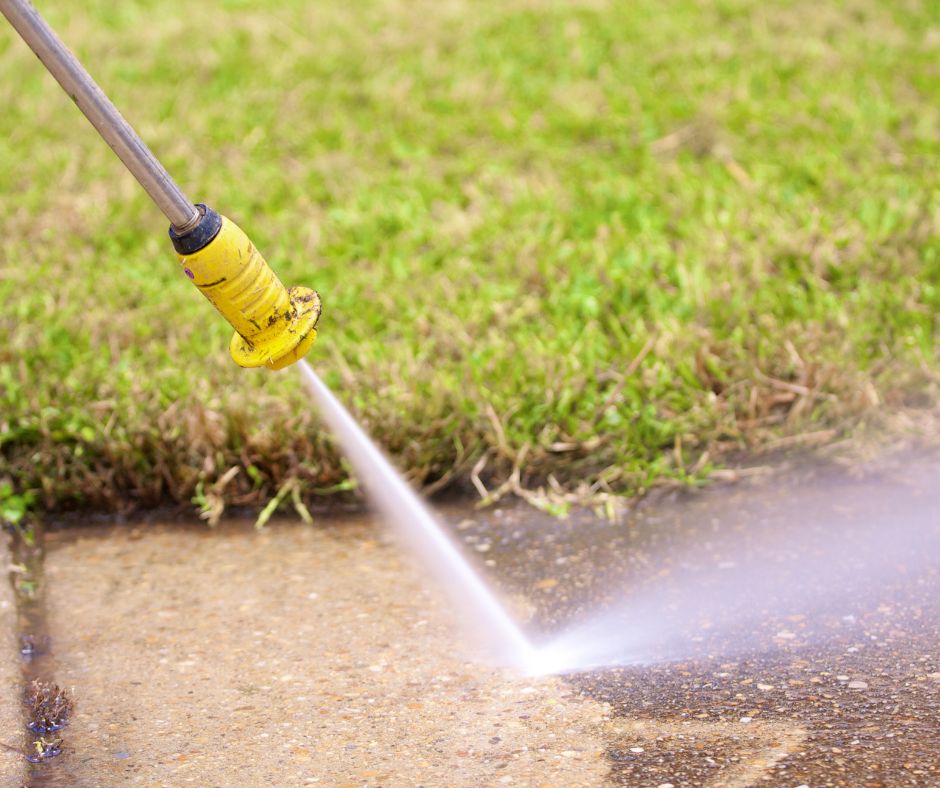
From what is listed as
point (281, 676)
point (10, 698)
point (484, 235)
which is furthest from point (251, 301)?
Answer: point (484, 235)

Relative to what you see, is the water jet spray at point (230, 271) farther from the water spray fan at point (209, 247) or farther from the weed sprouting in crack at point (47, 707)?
the weed sprouting in crack at point (47, 707)

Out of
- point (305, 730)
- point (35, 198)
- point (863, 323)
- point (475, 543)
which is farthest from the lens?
point (35, 198)

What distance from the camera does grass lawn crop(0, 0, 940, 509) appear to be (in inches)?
106

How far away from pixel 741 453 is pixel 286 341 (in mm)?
1168

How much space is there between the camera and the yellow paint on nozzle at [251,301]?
6.15 ft

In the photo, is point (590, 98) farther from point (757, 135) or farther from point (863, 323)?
point (863, 323)

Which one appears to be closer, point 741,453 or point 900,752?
point 900,752

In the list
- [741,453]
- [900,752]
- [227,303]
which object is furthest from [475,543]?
[900,752]

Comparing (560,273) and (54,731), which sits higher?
(54,731)

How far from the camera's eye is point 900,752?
5.56 feet

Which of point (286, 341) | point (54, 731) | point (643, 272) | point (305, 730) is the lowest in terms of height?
point (643, 272)

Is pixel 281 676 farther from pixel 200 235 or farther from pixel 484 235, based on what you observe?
pixel 484 235

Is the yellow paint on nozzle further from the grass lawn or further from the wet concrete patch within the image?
the grass lawn

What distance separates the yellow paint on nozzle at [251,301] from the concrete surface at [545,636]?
21.4 inches
